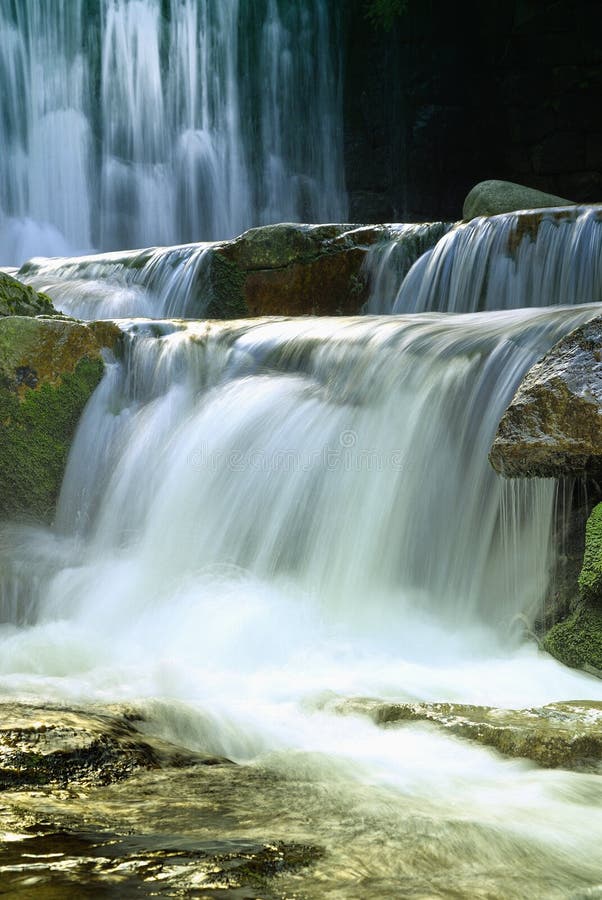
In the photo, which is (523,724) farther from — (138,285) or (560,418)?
(138,285)

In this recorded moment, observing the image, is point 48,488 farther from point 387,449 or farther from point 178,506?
point 387,449

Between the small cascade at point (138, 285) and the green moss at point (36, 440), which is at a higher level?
the small cascade at point (138, 285)

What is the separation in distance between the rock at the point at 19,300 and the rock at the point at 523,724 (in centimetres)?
436

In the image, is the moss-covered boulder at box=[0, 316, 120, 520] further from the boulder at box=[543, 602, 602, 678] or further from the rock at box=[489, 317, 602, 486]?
the boulder at box=[543, 602, 602, 678]

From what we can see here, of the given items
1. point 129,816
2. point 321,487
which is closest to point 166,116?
point 321,487

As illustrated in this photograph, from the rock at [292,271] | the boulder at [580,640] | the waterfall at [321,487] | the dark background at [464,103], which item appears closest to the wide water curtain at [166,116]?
the dark background at [464,103]

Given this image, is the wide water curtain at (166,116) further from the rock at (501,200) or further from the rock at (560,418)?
the rock at (560,418)

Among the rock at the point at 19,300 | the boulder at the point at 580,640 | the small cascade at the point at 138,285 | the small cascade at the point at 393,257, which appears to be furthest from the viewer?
the small cascade at the point at 138,285

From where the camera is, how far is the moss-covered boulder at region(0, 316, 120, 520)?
569cm

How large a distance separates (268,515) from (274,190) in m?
12.1

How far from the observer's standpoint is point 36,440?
5.80 m

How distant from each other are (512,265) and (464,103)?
9.60m

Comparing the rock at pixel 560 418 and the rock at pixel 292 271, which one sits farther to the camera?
the rock at pixel 292 271

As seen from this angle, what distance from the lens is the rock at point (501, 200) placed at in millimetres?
9609
